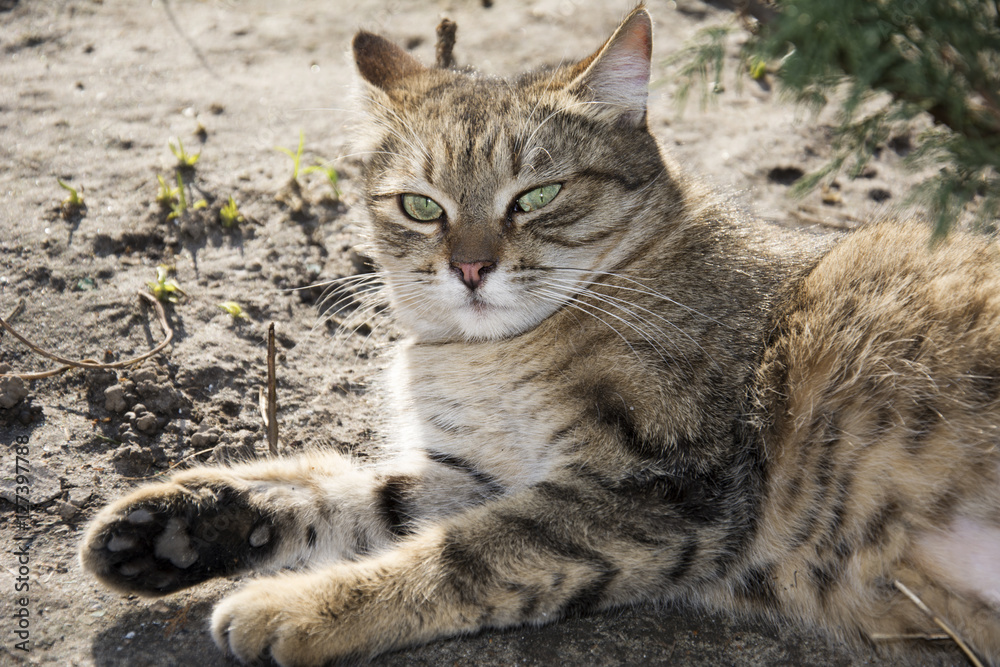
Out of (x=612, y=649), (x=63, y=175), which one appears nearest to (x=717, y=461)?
(x=612, y=649)

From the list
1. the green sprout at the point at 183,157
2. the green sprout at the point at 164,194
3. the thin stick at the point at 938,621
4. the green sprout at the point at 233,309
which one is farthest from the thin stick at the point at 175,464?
the thin stick at the point at 938,621

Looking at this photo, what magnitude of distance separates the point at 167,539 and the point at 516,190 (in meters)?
1.51

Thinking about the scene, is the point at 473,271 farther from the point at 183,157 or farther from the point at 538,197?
the point at 183,157

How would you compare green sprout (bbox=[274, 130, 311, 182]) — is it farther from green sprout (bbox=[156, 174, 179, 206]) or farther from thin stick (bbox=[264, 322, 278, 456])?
thin stick (bbox=[264, 322, 278, 456])

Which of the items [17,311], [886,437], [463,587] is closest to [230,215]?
[17,311]

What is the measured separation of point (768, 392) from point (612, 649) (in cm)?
88

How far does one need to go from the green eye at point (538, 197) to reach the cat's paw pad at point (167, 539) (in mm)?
1308

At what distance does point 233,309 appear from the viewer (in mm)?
3152

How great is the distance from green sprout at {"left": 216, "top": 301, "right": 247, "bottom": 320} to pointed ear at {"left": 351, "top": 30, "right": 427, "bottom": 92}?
1056 millimetres

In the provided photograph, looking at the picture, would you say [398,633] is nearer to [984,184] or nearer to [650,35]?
[984,184]

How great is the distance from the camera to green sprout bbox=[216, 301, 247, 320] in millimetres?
3150

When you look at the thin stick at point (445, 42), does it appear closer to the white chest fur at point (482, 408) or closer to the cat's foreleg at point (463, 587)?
the white chest fur at point (482, 408)

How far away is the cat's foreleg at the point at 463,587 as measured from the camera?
2.04 metres

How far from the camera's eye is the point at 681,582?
7.41 feet
